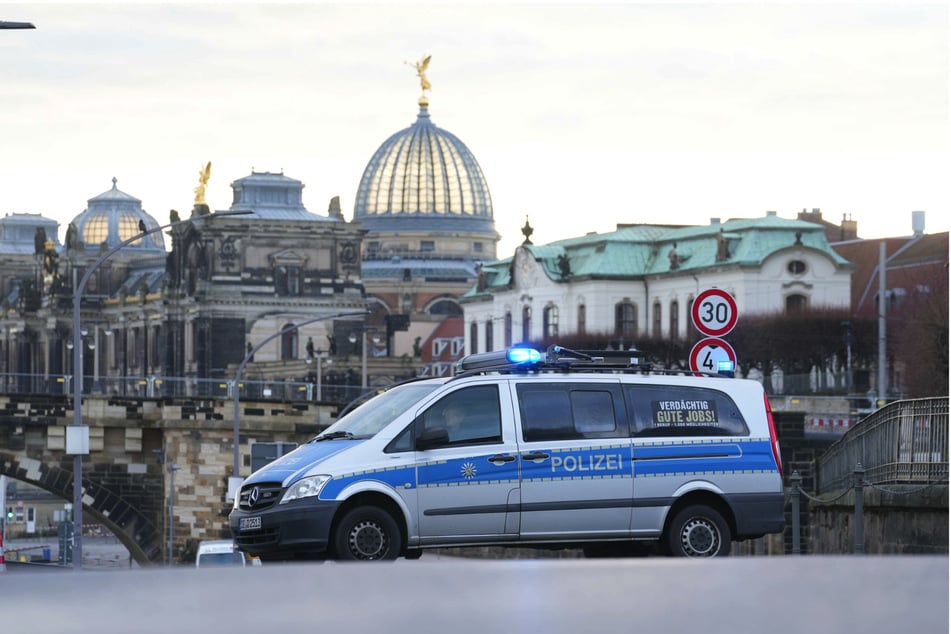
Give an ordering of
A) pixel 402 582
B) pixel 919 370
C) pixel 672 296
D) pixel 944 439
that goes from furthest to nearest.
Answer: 1. pixel 672 296
2. pixel 919 370
3. pixel 944 439
4. pixel 402 582

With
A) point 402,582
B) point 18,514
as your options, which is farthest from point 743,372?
point 402,582

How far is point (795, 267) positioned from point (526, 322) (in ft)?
88.9

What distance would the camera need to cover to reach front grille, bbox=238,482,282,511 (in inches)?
635

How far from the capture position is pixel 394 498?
16047mm

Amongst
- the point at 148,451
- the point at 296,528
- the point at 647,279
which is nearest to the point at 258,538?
the point at 296,528

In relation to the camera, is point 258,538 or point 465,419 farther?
point 465,419

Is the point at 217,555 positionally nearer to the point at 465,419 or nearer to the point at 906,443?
the point at 906,443

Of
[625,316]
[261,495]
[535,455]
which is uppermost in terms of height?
[625,316]

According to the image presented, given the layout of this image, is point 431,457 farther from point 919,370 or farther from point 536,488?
point 919,370

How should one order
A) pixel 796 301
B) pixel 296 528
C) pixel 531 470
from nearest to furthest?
1. pixel 296 528
2. pixel 531 470
3. pixel 796 301

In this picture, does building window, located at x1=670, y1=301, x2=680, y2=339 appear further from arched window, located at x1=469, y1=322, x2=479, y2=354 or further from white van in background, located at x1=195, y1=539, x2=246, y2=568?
white van in background, located at x1=195, y1=539, x2=246, y2=568

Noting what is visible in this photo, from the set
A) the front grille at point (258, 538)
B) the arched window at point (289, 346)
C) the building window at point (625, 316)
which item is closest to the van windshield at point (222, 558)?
the front grille at point (258, 538)

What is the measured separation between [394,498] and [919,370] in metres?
64.3

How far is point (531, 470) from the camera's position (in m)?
16.4
